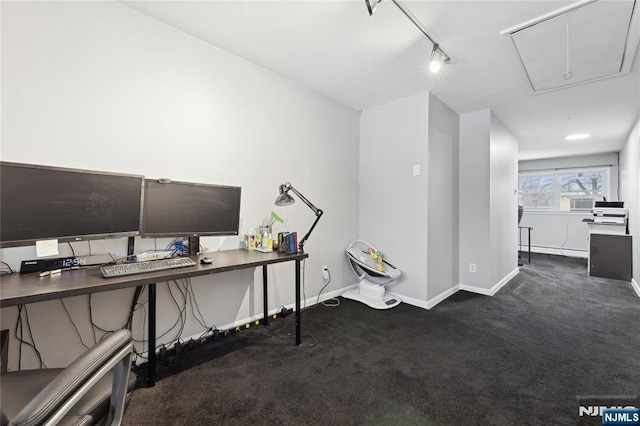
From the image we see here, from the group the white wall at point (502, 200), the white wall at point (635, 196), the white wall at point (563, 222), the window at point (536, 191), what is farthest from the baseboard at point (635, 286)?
the window at point (536, 191)

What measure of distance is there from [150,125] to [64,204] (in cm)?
80

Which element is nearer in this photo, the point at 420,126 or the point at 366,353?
the point at 366,353

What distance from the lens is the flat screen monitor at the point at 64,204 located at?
1.30m

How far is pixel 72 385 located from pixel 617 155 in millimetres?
9329

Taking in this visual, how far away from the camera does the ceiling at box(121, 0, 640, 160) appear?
1.86 meters

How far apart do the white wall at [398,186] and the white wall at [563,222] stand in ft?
18.8

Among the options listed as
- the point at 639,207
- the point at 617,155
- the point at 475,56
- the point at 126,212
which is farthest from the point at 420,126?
the point at 617,155

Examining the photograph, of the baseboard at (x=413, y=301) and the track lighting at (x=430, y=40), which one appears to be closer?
the track lighting at (x=430, y=40)

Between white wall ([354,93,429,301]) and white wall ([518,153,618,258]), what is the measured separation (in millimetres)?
5738

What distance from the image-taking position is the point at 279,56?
245 cm

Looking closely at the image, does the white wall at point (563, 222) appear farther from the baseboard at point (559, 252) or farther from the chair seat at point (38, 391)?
the chair seat at point (38, 391)

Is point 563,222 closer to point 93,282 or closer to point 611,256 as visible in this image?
point 611,256

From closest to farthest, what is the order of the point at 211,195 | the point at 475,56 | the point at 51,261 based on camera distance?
the point at 51,261 → the point at 211,195 → the point at 475,56

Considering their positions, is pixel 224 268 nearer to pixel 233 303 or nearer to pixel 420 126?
pixel 233 303
